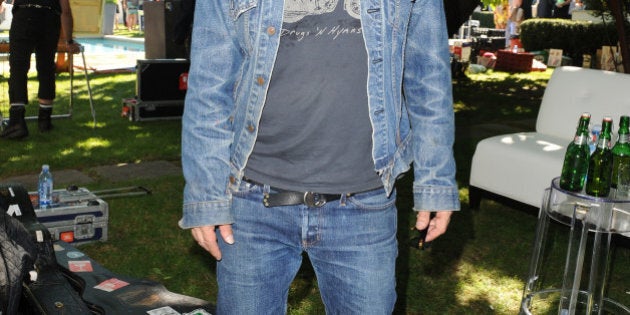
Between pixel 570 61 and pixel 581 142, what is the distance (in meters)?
14.7

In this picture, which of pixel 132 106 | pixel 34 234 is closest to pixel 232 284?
pixel 34 234

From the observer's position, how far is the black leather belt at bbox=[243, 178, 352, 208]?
2002mm

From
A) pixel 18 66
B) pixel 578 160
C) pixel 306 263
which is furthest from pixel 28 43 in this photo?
pixel 578 160

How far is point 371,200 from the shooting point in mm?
2070

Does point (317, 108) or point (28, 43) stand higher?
point (317, 108)

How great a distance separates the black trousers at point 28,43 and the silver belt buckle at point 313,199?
678 centimetres

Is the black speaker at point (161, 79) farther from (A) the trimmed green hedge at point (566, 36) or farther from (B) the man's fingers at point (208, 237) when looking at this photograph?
(A) the trimmed green hedge at point (566, 36)

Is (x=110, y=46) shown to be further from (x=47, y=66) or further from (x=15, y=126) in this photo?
(x=15, y=126)

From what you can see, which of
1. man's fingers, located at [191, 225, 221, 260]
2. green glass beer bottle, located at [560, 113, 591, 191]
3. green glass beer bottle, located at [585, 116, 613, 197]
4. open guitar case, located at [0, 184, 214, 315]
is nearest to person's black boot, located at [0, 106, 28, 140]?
open guitar case, located at [0, 184, 214, 315]

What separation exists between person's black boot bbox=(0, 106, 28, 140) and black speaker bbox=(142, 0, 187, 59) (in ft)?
14.1

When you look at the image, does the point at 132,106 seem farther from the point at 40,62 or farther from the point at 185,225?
the point at 185,225

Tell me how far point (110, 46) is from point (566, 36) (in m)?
13.1

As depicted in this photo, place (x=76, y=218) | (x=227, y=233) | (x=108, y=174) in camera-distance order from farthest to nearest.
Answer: (x=108, y=174)
(x=76, y=218)
(x=227, y=233)

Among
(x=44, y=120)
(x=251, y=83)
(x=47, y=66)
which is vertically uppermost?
(x=251, y=83)
